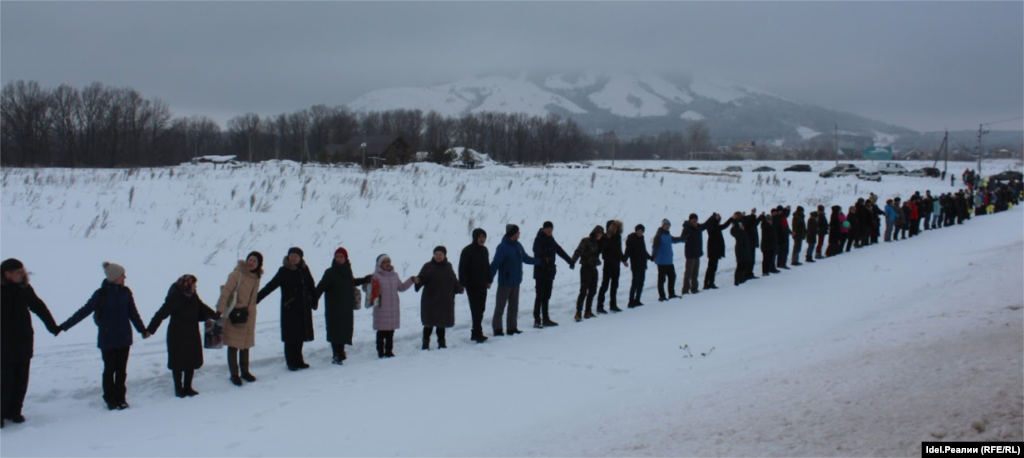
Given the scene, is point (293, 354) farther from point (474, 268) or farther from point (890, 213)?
point (890, 213)

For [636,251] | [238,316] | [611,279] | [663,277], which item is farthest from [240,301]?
[663,277]

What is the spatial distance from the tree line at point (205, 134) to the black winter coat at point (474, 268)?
4408 centimetres

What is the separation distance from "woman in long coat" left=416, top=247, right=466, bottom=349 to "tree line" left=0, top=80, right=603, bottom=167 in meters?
44.6

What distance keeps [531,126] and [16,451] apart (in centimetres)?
10438

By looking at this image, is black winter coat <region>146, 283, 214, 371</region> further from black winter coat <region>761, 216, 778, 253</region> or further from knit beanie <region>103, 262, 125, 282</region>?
black winter coat <region>761, 216, 778, 253</region>

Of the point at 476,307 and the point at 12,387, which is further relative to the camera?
the point at 476,307

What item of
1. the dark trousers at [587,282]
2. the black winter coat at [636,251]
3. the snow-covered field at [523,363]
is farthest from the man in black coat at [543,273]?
the black winter coat at [636,251]

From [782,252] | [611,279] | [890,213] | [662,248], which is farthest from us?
[890,213]

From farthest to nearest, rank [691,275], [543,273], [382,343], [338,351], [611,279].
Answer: [691,275] < [611,279] < [543,273] < [382,343] < [338,351]

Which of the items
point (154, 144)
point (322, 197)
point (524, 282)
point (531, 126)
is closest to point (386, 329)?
point (524, 282)

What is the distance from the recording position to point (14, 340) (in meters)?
7.52

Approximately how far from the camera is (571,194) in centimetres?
2952

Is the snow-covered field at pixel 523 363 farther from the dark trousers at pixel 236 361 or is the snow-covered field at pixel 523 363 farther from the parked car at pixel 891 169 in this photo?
the parked car at pixel 891 169

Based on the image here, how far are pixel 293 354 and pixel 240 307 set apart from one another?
1006mm
